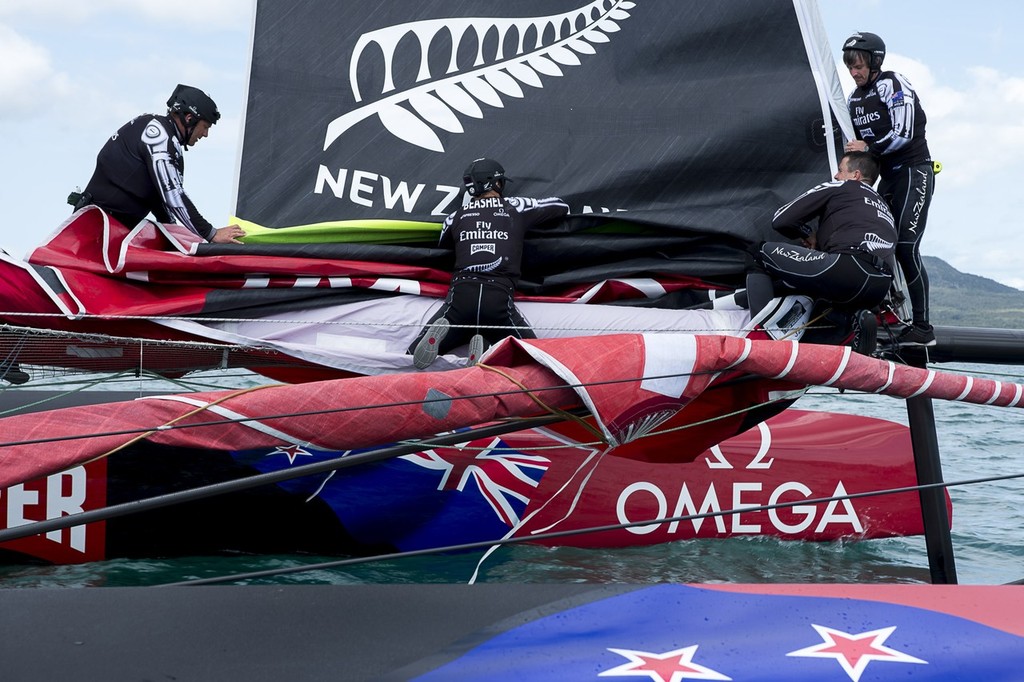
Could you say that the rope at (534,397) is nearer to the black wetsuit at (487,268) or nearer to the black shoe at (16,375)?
the black wetsuit at (487,268)

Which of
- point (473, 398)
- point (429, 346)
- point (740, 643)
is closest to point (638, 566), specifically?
point (429, 346)

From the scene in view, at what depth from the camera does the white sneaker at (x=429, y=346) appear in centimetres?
355

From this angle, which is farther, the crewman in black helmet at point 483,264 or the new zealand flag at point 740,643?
the crewman in black helmet at point 483,264

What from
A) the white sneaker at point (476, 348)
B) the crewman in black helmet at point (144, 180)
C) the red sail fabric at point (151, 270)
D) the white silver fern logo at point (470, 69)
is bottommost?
the white sneaker at point (476, 348)

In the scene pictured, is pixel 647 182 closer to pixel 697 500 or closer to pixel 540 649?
pixel 697 500

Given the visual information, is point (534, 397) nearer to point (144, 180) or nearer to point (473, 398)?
point (473, 398)

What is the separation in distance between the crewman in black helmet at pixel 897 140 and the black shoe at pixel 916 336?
9cm

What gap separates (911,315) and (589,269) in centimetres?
120

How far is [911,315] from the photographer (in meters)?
3.92

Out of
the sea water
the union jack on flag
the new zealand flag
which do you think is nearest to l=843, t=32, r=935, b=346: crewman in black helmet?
the sea water

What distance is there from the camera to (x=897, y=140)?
4.04 meters

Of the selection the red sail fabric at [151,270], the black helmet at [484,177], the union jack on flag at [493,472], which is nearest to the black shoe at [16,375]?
the red sail fabric at [151,270]

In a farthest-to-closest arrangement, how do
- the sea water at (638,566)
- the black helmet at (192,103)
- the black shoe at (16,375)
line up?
1. the sea water at (638,566)
2. the black helmet at (192,103)
3. the black shoe at (16,375)

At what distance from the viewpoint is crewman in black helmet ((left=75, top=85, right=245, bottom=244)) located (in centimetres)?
382
